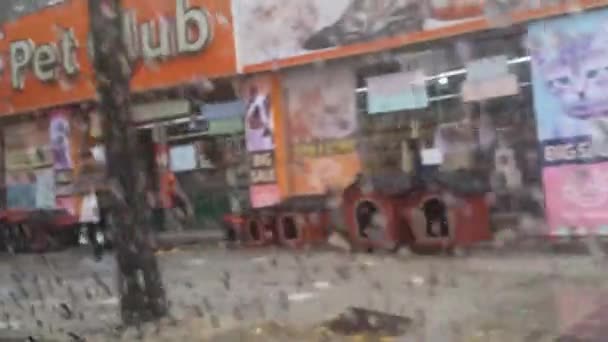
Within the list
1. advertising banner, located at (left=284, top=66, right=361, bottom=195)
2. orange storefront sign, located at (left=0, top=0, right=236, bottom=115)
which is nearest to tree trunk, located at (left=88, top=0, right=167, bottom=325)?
orange storefront sign, located at (left=0, top=0, right=236, bottom=115)

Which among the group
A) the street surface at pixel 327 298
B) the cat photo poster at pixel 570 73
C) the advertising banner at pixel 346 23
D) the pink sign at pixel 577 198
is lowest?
the street surface at pixel 327 298

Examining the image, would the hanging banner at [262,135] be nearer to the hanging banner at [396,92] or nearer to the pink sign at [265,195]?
the pink sign at [265,195]

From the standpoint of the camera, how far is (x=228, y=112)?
54.6ft

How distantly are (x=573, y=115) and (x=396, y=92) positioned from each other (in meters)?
3.23

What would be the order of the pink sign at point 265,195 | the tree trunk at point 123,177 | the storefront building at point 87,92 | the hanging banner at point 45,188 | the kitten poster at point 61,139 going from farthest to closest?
the hanging banner at point 45,188
the kitten poster at point 61,139
the storefront building at point 87,92
the pink sign at point 265,195
the tree trunk at point 123,177

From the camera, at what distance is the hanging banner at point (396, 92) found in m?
13.7

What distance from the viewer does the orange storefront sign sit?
15711 millimetres

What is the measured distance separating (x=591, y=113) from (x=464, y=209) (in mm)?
1982

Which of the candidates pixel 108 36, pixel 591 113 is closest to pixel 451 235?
pixel 591 113

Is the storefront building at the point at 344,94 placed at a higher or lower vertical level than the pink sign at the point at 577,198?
higher

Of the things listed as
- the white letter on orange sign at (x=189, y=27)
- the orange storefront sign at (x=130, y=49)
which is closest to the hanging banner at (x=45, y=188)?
the orange storefront sign at (x=130, y=49)

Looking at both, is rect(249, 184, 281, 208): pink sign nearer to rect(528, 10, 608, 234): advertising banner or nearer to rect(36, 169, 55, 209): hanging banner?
rect(528, 10, 608, 234): advertising banner

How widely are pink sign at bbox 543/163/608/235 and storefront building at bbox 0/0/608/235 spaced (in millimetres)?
18

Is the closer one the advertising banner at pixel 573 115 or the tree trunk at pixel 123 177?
the tree trunk at pixel 123 177
